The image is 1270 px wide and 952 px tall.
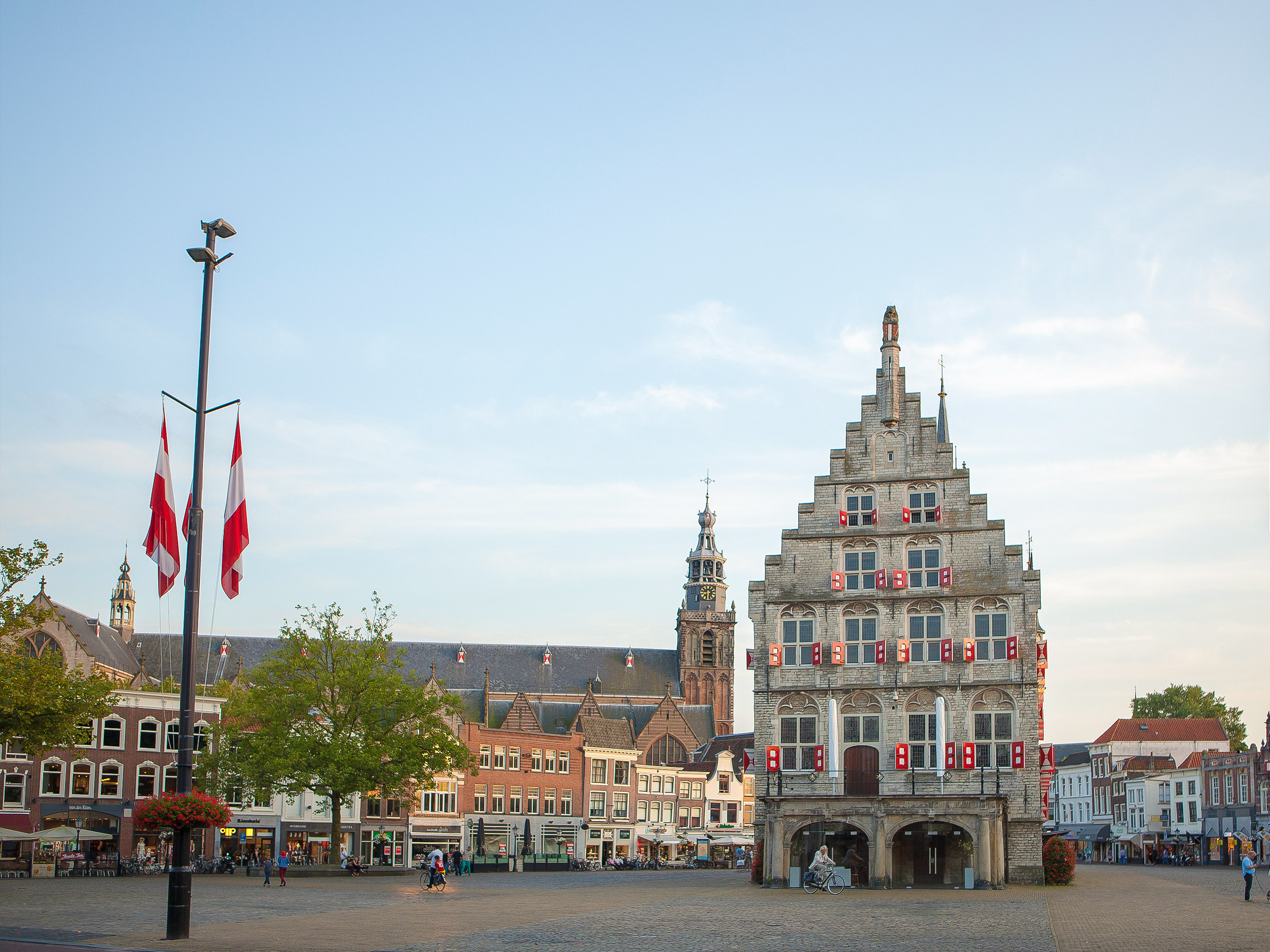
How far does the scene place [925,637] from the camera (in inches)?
1928

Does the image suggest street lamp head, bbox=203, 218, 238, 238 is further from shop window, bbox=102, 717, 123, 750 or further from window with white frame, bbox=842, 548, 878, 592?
shop window, bbox=102, 717, 123, 750

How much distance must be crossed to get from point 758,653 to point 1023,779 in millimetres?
10608

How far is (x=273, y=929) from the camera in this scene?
23766 mm

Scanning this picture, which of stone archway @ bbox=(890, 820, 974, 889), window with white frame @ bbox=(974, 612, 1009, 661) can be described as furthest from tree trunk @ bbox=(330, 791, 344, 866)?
window with white frame @ bbox=(974, 612, 1009, 661)

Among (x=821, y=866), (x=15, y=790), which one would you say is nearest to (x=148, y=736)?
(x=15, y=790)

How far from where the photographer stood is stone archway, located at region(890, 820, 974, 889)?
149ft

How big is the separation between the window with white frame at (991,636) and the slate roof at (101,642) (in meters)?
48.9

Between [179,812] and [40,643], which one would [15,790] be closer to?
[40,643]

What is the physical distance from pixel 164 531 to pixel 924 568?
34128mm

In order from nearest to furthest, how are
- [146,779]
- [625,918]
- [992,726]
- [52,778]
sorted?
1. [625,918]
2. [992,726]
3. [52,778]
4. [146,779]

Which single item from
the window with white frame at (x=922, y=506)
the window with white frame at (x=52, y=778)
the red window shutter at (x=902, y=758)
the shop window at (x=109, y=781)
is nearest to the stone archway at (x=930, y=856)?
the red window shutter at (x=902, y=758)

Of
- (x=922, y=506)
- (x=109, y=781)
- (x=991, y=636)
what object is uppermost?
(x=922, y=506)

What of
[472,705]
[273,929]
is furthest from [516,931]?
[472,705]

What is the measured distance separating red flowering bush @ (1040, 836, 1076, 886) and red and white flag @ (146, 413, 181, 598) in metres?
36.1
